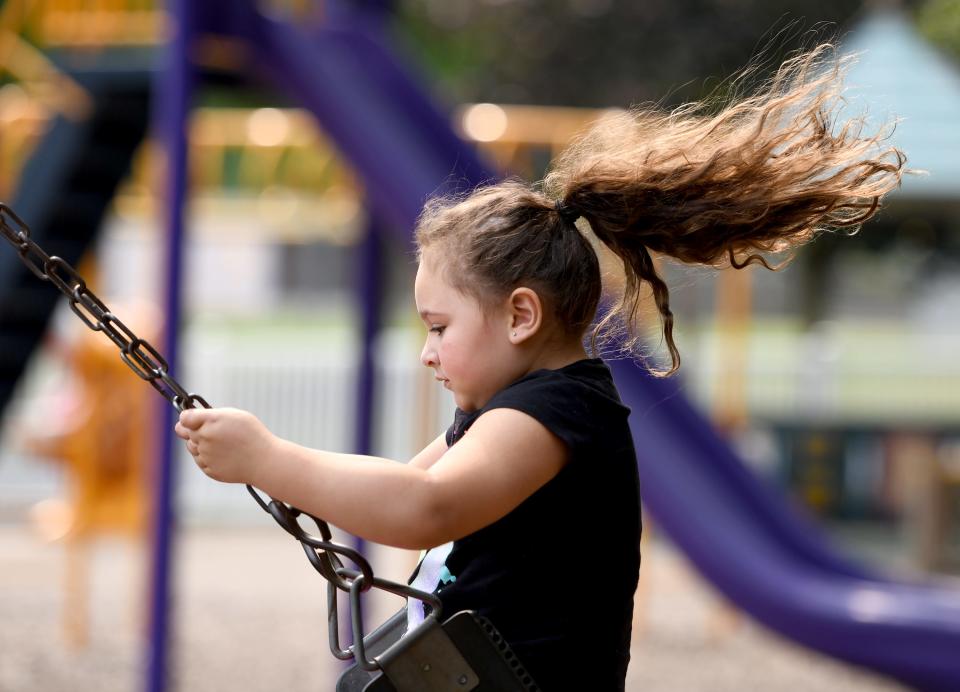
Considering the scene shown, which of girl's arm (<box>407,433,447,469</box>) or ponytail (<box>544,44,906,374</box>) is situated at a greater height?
ponytail (<box>544,44,906,374</box>)

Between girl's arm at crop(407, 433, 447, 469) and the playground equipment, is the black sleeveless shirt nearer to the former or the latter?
the playground equipment

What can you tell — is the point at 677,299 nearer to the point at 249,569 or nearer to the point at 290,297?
the point at 249,569

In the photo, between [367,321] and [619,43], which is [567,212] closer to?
[367,321]

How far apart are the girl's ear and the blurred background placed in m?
0.30

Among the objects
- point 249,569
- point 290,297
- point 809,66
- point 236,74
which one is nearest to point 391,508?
point 809,66

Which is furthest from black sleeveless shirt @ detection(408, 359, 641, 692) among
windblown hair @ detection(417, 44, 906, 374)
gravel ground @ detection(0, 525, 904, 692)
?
gravel ground @ detection(0, 525, 904, 692)

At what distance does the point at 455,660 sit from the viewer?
1.67 meters

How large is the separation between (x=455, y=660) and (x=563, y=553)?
0.61 feet

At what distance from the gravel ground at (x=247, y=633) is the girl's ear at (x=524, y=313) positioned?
2.78m

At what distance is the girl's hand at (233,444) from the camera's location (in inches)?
64.5

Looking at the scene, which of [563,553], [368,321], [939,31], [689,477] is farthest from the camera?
[939,31]

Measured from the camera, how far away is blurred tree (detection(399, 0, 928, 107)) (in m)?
16.8

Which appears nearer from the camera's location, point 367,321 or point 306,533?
point 306,533

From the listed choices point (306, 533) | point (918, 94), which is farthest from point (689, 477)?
point (918, 94)
